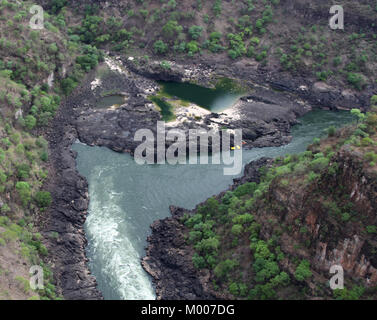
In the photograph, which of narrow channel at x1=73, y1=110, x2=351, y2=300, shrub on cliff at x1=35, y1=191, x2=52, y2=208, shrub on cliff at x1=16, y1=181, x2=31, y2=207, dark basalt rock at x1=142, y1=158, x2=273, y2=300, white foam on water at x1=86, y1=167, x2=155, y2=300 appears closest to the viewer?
dark basalt rock at x1=142, y1=158, x2=273, y2=300

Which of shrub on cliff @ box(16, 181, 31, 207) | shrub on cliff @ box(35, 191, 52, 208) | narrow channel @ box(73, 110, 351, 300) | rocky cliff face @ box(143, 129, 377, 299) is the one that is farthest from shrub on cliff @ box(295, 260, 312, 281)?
shrub on cliff @ box(16, 181, 31, 207)

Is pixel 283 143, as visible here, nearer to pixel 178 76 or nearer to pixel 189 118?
pixel 189 118

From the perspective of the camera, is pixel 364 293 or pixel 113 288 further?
pixel 113 288

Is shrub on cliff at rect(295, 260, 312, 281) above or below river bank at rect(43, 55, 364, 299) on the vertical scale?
below

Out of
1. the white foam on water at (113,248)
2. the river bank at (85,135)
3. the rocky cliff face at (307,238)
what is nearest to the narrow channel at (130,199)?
the white foam on water at (113,248)

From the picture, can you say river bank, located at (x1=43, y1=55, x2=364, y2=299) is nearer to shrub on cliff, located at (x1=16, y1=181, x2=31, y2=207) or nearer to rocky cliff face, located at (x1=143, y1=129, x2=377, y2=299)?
shrub on cliff, located at (x1=16, y1=181, x2=31, y2=207)

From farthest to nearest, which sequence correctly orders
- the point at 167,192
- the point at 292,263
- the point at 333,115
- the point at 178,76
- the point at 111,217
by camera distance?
the point at 178,76, the point at 333,115, the point at 167,192, the point at 111,217, the point at 292,263

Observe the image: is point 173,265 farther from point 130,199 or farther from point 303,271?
point 303,271

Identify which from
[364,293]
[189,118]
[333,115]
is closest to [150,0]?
[189,118]
